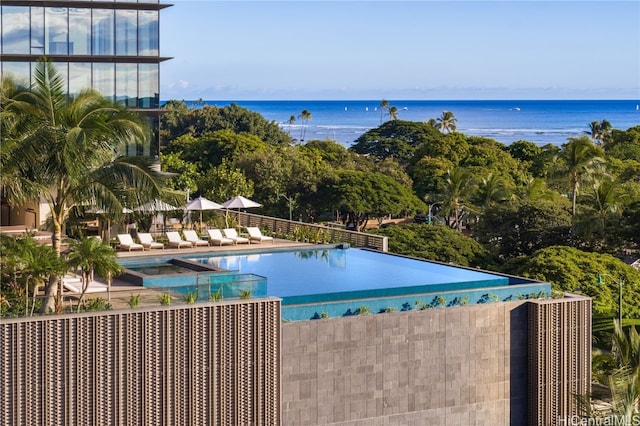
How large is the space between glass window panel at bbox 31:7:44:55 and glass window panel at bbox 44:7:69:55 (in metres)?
0.13

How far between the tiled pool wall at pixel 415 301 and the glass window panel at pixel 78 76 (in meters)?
16.2

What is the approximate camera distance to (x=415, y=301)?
21484 millimetres

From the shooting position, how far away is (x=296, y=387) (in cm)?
2008

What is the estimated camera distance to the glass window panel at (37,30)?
3316 centimetres

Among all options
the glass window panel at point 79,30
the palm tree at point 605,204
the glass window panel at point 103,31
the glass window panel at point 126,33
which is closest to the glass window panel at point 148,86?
the glass window panel at point 126,33

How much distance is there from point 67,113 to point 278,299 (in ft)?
17.6

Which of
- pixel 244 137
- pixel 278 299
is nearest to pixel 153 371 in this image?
pixel 278 299

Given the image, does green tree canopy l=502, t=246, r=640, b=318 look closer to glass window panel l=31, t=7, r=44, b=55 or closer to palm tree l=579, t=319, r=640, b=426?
palm tree l=579, t=319, r=640, b=426

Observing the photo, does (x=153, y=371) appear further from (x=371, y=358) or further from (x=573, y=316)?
(x=573, y=316)

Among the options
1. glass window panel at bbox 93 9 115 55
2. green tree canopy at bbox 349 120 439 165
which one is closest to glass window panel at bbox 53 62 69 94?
glass window panel at bbox 93 9 115 55

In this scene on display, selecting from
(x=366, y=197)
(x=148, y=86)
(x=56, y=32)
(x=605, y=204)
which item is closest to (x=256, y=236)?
(x=148, y=86)

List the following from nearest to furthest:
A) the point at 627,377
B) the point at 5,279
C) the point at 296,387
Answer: the point at 627,377 → the point at 5,279 → the point at 296,387

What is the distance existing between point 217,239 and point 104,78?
7667 millimetres

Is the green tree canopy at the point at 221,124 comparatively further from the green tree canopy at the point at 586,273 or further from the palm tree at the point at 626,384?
the palm tree at the point at 626,384
